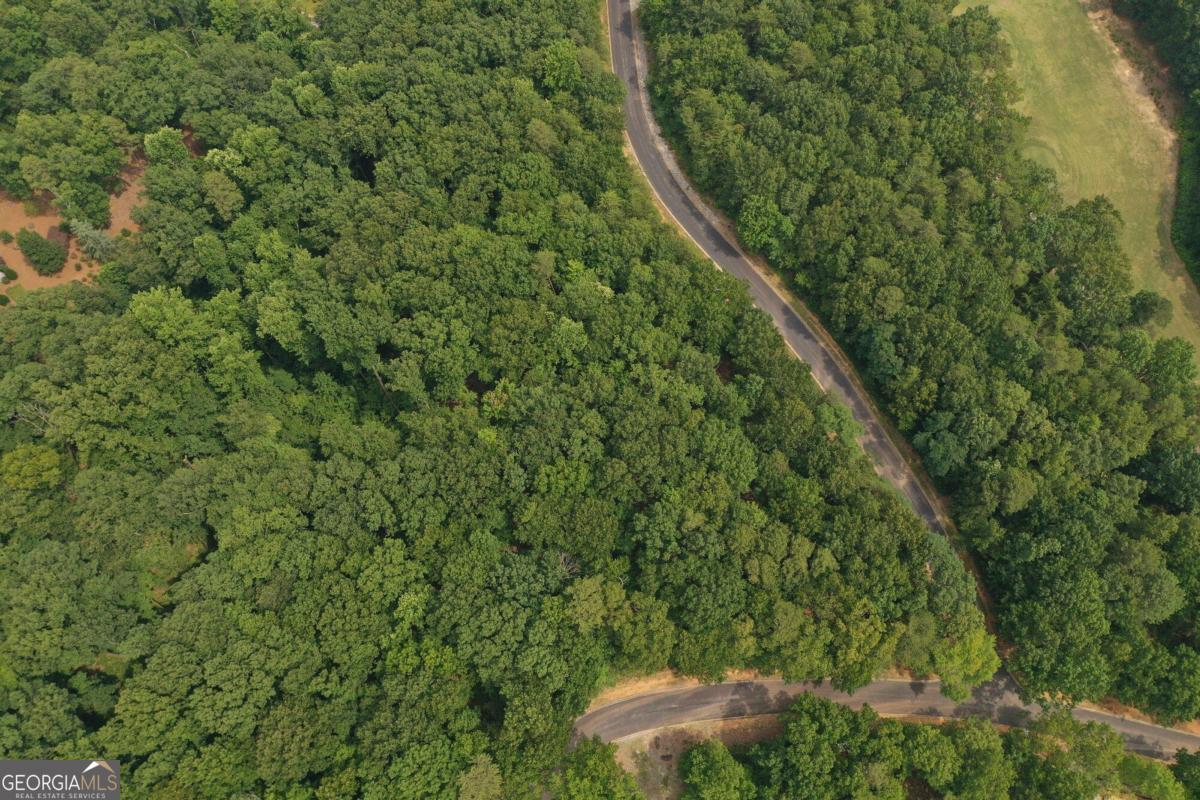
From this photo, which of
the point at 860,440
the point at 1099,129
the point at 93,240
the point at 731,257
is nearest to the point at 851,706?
the point at 860,440

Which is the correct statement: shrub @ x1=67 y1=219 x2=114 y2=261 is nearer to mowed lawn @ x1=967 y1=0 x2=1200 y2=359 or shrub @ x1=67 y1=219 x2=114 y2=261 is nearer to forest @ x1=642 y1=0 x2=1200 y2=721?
forest @ x1=642 y1=0 x2=1200 y2=721

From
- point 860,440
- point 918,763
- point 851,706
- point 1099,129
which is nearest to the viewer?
point 918,763

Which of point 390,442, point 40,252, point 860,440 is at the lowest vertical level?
point 40,252

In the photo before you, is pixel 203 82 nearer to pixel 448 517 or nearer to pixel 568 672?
pixel 448 517

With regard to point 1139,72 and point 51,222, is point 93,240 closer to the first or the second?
point 51,222

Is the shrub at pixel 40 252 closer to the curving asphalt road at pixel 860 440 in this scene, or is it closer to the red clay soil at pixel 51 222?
the red clay soil at pixel 51 222

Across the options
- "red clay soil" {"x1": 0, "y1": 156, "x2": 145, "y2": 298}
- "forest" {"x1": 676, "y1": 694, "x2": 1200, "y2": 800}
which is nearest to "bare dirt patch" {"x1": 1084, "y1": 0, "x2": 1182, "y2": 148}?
"forest" {"x1": 676, "y1": 694, "x2": 1200, "y2": 800}

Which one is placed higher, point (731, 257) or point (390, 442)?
point (731, 257)
